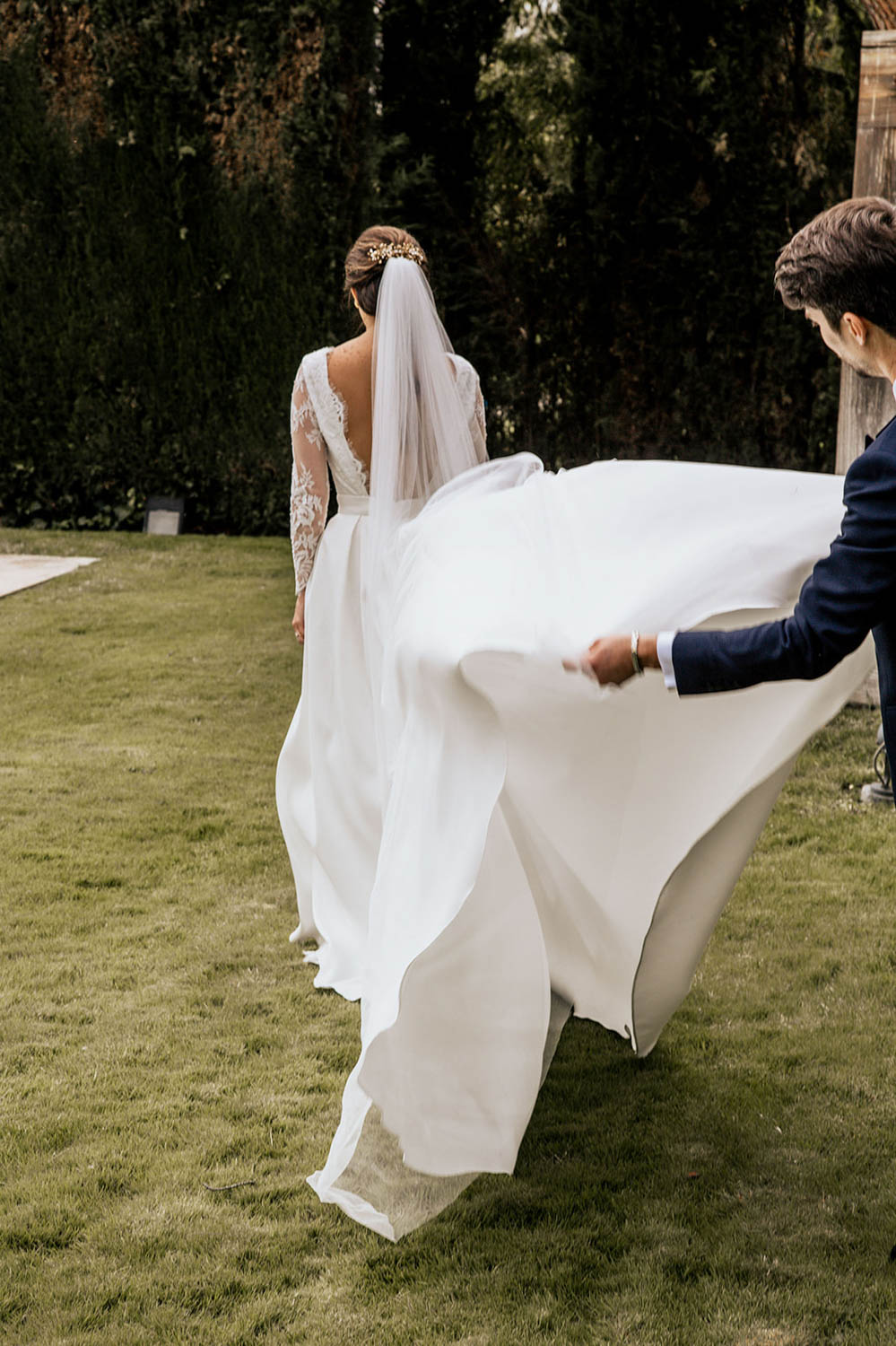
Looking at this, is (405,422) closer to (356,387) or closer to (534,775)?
(356,387)

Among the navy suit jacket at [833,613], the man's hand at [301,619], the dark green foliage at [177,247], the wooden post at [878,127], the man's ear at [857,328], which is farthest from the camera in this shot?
the dark green foliage at [177,247]

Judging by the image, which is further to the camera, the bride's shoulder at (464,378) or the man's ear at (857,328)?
the bride's shoulder at (464,378)

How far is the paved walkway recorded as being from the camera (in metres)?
8.66

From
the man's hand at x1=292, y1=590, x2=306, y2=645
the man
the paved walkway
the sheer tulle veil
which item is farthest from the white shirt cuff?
the paved walkway

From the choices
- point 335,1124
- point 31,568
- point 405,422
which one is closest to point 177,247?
point 31,568

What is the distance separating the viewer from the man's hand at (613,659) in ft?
7.32

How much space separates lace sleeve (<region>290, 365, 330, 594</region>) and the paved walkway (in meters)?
4.97

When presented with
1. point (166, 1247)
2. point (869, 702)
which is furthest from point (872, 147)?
point (166, 1247)

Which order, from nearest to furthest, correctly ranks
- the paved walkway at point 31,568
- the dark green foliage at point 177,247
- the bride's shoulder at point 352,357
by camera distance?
the bride's shoulder at point 352,357
the paved walkway at point 31,568
the dark green foliage at point 177,247

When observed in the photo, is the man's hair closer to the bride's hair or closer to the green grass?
the bride's hair

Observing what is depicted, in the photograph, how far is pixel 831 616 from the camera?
2.05 metres

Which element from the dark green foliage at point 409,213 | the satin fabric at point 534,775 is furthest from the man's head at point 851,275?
the dark green foliage at point 409,213

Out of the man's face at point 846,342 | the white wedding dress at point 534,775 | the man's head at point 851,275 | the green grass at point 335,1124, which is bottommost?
the green grass at point 335,1124

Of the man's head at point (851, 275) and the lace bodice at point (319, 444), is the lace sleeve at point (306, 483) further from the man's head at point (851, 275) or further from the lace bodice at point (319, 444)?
the man's head at point (851, 275)
